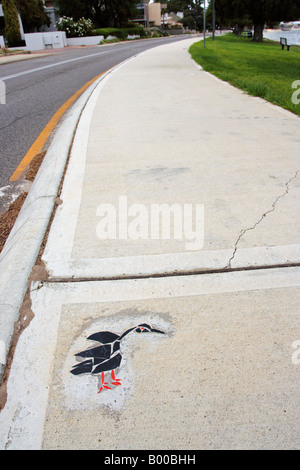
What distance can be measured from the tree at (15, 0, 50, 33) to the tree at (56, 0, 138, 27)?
11.7ft

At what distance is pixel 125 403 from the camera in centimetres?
146

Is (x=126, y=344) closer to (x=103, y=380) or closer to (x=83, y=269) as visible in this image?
(x=103, y=380)

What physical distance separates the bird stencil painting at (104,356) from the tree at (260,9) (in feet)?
103

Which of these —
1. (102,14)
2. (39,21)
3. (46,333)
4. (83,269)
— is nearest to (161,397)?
(46,333)

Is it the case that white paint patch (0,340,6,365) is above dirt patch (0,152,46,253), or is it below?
above

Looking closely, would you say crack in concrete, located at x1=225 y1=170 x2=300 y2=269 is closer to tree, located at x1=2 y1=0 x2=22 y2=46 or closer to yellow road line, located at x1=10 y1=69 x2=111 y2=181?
yellow road line, located at x1=10 y1=69 x2=111 y2=181

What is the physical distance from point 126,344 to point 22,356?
1.63 feet

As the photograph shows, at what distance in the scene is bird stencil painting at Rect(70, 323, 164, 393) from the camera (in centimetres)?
159

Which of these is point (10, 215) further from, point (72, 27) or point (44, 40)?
point (72, 27)

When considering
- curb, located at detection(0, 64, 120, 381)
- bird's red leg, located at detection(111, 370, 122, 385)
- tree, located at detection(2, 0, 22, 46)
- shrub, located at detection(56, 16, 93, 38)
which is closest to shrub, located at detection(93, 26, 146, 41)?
shrub, located at detection(56, 16, 93, 38)

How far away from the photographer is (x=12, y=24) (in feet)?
115

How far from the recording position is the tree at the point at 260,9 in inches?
1025

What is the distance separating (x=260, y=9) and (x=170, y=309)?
107 ft

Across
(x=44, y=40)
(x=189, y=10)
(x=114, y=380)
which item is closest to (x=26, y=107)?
(x=114, y=380)
